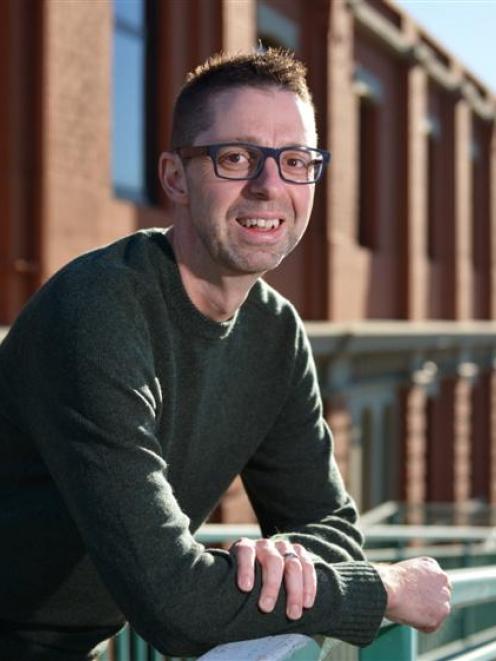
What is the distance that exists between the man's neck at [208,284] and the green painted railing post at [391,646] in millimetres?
869

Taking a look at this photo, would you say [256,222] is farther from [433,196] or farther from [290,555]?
[433,196]

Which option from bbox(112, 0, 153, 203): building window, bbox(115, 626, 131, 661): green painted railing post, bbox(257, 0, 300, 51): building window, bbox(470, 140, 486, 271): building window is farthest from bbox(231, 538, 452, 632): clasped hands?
bbox(470, 140, 486, 271): building window

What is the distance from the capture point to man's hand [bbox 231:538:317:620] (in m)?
2.39

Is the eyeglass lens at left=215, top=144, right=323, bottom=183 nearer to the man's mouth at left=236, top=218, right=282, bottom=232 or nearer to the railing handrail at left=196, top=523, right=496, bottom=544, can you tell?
the man's mouth at left=236, top=218, right=282, bottom=232

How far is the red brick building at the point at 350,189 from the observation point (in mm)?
8398

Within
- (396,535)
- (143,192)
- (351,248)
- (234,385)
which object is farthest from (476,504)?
(234,385)

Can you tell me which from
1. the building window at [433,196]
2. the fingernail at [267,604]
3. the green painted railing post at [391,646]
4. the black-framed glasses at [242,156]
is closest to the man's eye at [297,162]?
the black-framed glasses at [242,156]

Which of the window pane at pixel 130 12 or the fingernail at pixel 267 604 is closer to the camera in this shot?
the fingernail at pixel 267 604

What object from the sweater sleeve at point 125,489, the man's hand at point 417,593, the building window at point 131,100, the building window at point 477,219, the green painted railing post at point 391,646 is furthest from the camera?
the building window at point 477,219

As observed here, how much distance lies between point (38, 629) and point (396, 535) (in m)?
5.16

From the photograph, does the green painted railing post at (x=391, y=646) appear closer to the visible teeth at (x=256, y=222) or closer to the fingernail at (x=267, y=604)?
the fingernail at (x=267, y=604)

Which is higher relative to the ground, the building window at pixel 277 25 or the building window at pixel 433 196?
the building window at pixel 277 25

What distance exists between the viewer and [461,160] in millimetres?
21750

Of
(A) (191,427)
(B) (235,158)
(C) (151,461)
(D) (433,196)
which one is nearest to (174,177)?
(B) (235,158)
